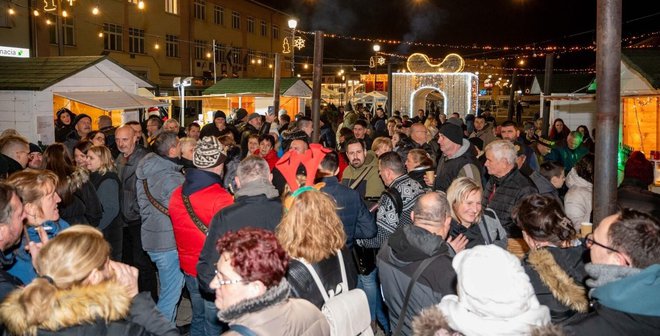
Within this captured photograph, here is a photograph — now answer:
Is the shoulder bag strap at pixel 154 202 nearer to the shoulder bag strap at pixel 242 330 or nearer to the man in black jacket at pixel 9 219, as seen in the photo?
the man in black jacket at pixel 9 219

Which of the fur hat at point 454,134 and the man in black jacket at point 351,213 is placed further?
the fur hat at point 454,134

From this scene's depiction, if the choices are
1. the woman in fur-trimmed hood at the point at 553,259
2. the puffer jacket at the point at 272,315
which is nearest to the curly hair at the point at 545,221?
the woman in fur-trimmed hood at the point at 553,259

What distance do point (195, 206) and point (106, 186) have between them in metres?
1.78

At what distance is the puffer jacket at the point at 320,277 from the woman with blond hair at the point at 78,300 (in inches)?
35.3

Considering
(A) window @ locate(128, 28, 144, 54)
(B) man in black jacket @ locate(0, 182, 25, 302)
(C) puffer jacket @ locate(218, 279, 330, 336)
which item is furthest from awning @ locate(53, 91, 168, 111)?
(A) window @ locate(128, 28, 144, 54)

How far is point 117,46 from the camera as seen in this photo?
3547 centimetres

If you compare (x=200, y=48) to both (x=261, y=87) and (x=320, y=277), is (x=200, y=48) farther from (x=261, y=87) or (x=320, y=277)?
(x=320, y=277)

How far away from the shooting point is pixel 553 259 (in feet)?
9.92

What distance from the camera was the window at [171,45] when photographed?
131ft

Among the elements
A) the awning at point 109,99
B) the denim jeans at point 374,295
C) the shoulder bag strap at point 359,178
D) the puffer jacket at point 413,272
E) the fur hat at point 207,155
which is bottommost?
the denim jeans at point 374,295

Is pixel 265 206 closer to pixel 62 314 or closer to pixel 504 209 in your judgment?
pixel 62 314

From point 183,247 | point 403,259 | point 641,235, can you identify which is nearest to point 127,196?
point 183,247

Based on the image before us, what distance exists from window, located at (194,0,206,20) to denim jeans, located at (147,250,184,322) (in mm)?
40677

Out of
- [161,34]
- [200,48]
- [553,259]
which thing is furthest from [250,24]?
[553,259]
